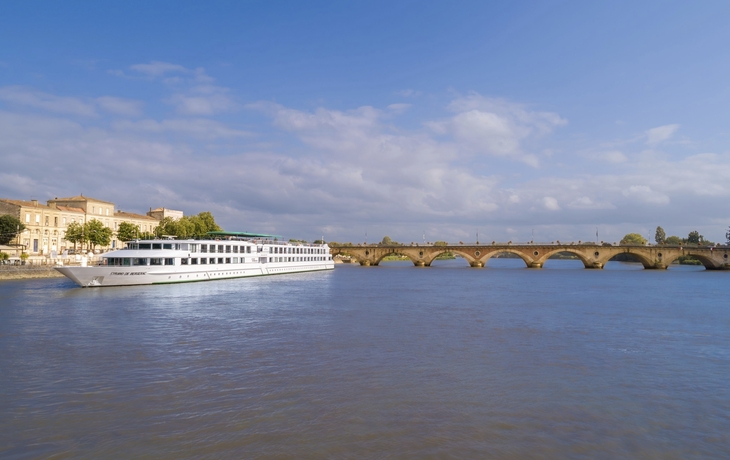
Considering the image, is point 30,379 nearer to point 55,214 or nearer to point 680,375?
point 680,375

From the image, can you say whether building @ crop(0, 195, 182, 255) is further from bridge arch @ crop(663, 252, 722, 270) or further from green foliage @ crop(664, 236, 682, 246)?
green foliage @ crop(664, 236, 682, 246)

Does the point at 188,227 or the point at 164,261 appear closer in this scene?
the point at 164,261

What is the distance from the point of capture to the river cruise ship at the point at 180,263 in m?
50.9

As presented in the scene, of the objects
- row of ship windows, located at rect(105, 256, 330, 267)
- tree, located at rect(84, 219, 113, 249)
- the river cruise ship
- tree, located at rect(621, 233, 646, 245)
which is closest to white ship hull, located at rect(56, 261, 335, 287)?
the river cruise ship

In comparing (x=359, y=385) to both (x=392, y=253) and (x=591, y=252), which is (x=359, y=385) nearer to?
(x=591, y=252)

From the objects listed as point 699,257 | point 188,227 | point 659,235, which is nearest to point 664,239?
point 659,235

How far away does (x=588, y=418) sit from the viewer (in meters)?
14.0

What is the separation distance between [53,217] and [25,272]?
108ft

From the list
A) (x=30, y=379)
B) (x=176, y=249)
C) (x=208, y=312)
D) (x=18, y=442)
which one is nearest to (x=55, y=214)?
(x=176, y=249)

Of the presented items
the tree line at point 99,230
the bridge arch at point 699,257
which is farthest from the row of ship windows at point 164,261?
the bridge arch at point 699,257

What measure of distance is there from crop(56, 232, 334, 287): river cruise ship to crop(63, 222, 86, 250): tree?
28811 millimetres

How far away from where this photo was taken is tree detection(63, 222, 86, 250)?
3428 inches

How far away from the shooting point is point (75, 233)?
87.1m

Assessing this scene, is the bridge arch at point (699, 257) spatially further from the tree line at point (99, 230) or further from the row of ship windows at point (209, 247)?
the tree line at point (99, 230)
